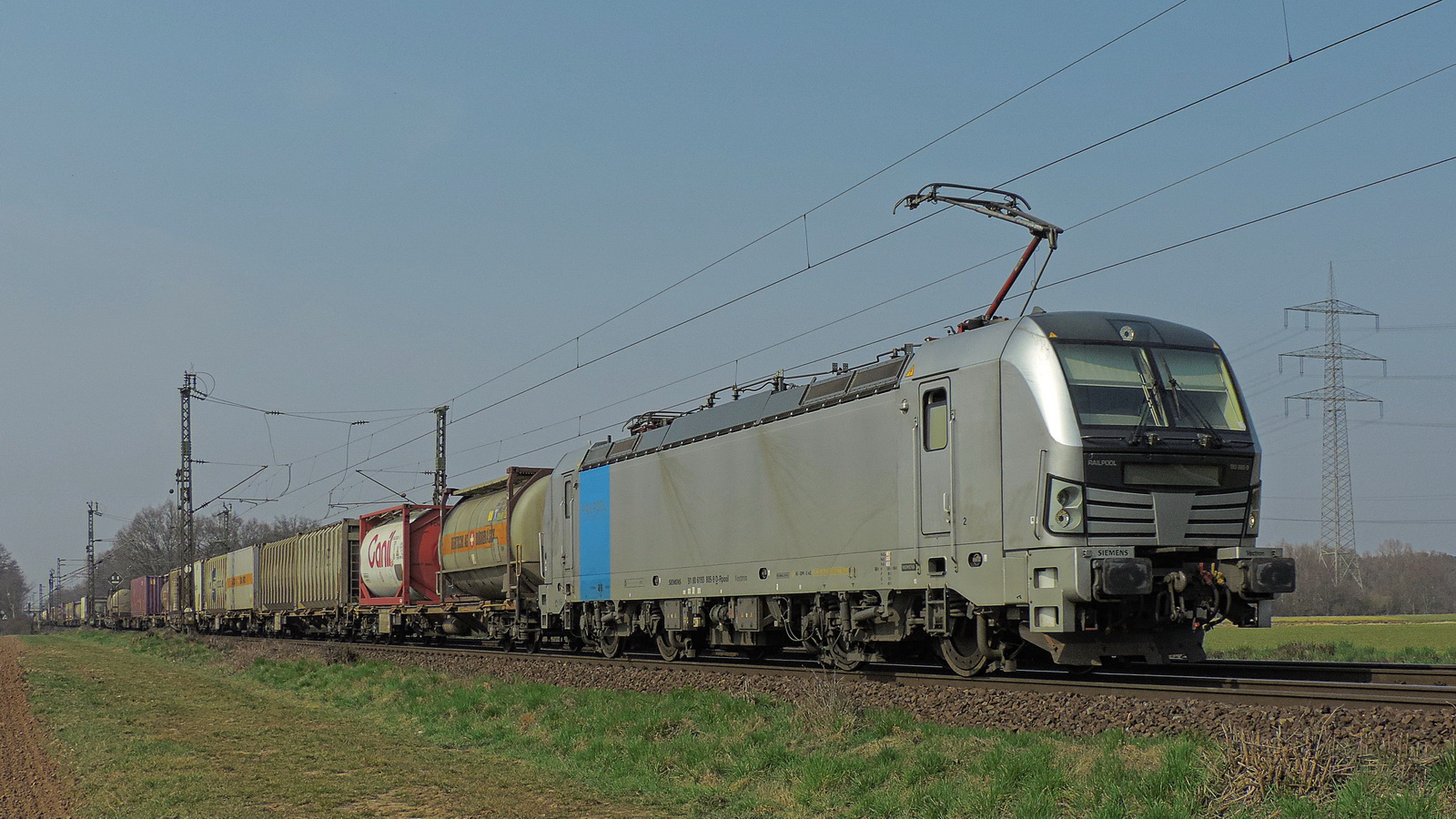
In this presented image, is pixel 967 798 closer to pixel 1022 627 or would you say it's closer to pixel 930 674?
pixel 1022 627

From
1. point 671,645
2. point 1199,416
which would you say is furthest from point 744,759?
point 671,645

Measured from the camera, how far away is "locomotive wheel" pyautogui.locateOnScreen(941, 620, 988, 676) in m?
13.9

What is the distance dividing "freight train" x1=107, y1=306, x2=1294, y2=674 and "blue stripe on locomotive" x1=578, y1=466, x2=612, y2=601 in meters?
0.06

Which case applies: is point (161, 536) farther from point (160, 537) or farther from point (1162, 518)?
point (1162, 518)

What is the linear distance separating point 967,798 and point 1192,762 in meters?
1.66

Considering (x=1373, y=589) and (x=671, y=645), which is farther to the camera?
(x=1373, y=589)

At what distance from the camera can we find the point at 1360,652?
20891 millimetres

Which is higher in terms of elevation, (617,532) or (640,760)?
(617,532)

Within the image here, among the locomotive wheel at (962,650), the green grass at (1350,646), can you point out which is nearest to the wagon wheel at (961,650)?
the locomotive wheel at (962,650)

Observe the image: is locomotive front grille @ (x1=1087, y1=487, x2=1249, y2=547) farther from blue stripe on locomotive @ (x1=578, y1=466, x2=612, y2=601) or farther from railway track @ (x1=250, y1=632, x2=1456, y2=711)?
blue stripe on locomotive @ (x1=578, y1=466, x2=612, y2=601)

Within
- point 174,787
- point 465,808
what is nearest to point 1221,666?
point 465,808

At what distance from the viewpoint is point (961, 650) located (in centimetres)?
1418

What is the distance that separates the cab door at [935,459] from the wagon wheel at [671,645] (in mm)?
7565

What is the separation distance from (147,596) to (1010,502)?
2718 inches
